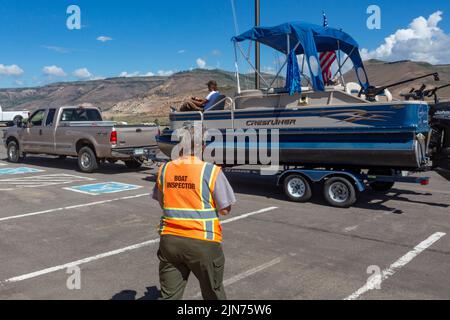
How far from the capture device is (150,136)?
536 inches

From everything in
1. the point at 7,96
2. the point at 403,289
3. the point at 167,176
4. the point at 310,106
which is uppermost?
the point at 7,96

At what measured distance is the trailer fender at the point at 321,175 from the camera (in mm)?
8453

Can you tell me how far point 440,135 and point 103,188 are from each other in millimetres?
7722

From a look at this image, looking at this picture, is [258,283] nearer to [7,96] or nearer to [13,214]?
[13,214]

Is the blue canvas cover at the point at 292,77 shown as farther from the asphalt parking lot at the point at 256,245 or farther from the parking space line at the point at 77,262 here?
the parking space line at the point at 77,262

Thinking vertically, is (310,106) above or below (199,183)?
above

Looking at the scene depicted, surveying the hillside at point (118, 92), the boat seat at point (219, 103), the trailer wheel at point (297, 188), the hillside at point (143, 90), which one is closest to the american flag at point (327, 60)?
the boat seat at point (219, 103)

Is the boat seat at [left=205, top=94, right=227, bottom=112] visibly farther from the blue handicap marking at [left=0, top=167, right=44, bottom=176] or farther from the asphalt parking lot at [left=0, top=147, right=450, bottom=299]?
the blue handicap marking at [left=0, top=167, right=44, bottom=176]

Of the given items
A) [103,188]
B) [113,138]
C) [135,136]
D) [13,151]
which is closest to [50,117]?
[13,151]

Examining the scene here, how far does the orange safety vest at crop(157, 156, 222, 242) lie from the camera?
10.9 feet

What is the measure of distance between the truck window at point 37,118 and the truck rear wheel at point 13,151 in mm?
1516

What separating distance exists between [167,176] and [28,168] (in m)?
13.3

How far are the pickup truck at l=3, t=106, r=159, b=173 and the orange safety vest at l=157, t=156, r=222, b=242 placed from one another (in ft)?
30.8
